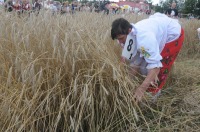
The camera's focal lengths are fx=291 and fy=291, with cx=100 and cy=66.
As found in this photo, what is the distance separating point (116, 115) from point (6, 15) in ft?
4.37

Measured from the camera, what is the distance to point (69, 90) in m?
1.62

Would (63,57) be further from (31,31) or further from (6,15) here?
(6,15)

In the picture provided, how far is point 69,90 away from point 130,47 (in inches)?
20.1

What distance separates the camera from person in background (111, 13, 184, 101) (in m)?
1.76

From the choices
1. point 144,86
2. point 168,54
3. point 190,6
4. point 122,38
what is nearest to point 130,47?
point 122,38

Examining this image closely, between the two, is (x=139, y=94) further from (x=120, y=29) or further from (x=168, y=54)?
(x=168, y=54)

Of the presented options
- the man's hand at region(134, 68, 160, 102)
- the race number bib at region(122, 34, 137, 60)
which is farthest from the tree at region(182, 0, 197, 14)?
the man's hand at region(134, 68, 160, 102)

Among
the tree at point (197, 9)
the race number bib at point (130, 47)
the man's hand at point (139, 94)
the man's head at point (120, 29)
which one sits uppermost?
the man's head at point (120, 29)

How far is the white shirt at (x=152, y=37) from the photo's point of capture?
1.76 metres

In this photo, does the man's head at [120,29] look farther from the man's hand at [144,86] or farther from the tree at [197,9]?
the tree at [197,9]

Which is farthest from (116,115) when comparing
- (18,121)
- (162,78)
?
(162,78)

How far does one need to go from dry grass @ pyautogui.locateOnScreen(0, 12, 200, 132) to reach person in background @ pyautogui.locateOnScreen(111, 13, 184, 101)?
0.12 m

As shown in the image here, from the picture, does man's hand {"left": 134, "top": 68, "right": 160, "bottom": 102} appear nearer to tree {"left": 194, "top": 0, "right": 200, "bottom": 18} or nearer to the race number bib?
the race number bib

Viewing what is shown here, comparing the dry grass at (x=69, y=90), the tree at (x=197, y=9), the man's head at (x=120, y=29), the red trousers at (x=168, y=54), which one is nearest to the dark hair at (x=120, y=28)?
the man's head at (x=120, y=29)
